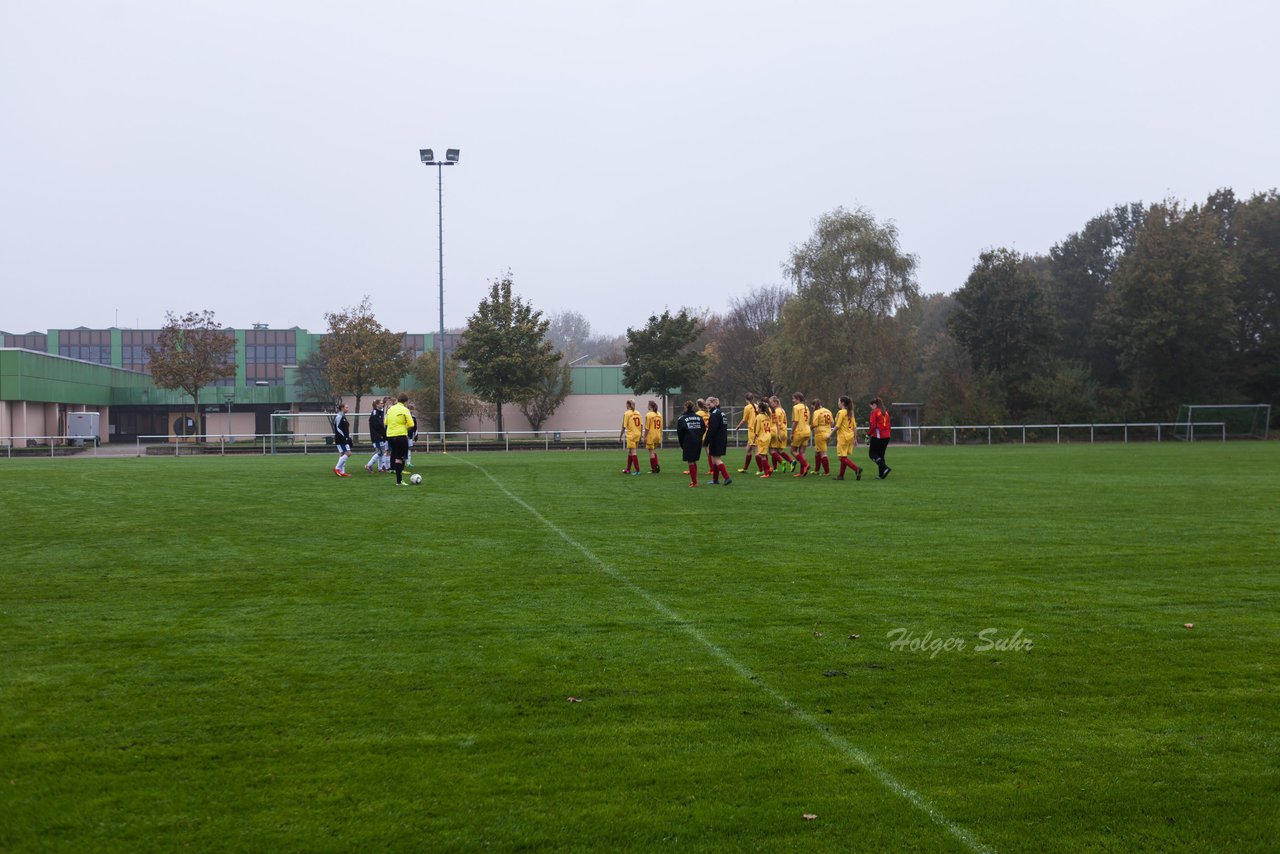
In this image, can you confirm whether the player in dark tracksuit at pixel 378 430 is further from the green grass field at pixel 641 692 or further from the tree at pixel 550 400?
the tree at pixel 550 400

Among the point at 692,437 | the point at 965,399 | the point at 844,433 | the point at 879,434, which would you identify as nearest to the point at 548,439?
the point at 965,399

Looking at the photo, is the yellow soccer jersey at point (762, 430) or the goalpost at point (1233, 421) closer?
the yellow soccer jersey at point (762, 430)

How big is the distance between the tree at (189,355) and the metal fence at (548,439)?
6068mm

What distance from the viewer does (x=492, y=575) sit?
885 cm

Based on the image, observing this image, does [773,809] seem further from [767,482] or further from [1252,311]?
[1252,311]

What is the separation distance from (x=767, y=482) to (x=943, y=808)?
55.5 ft

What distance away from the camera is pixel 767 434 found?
2277 cm

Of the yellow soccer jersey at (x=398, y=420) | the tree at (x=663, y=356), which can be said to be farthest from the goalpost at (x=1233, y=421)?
the yellow soccer jersey at (x=398, y=420)

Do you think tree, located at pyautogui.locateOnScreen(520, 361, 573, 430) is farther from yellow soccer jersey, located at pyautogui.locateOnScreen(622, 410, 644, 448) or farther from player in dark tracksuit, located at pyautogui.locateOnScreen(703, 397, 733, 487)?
player in dark tracksuit, located at pyautogui.locateOnScreen(703, 397, 733, 487)

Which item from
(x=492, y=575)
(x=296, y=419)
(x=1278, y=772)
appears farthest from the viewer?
(x=296, y=419)

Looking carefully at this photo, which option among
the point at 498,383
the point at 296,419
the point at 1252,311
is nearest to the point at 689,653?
the point at 498,383

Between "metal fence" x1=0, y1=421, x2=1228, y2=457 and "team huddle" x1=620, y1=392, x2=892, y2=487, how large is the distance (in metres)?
19.7

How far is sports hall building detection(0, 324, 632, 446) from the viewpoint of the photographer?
54438mm

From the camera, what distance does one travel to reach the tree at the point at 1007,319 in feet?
176
